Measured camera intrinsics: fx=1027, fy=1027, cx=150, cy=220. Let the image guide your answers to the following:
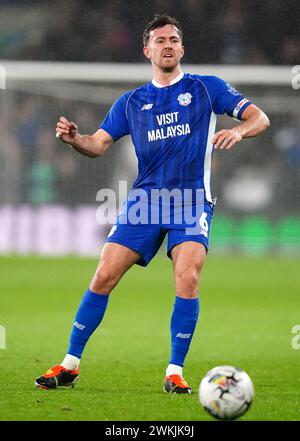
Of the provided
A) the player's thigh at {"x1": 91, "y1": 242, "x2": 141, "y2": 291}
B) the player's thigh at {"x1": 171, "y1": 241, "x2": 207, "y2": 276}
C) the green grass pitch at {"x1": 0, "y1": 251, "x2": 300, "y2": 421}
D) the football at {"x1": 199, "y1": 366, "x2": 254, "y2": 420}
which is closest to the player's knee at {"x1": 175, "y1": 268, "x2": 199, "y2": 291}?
the player's thigh at {"x1": 171, "y1": 241, "x2": 207, "y2": 276}

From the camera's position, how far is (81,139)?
6.77 m

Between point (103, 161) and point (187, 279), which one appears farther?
point (103, 161)

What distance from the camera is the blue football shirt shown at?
6.68m

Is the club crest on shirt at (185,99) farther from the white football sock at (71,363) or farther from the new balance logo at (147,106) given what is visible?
the white football sock at (71,363)

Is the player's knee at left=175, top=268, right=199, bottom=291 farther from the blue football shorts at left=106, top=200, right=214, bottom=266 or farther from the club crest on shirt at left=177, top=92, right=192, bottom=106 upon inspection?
the club crest on shirt at left=177, top=92, right=192, bottom=106

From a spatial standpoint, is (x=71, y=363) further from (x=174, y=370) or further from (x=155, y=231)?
(x=155, y=231)

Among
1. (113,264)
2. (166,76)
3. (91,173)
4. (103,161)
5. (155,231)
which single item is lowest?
(113,264)

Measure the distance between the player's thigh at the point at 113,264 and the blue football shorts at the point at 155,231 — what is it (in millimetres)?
41

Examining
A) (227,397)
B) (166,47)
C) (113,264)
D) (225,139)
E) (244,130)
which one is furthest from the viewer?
(166,47)

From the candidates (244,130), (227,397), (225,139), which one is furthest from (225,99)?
(227,397)

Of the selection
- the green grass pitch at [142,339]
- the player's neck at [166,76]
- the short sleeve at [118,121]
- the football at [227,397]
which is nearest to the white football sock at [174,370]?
the green grass pitch at [142,339]

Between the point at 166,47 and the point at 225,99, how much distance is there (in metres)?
0.51

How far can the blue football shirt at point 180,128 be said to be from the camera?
6.68m
